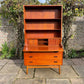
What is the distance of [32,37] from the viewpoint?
3090 millimetres

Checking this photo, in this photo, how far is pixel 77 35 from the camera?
4.26 meters

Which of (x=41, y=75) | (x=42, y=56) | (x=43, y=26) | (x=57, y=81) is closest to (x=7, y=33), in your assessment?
(x=43, y=26)

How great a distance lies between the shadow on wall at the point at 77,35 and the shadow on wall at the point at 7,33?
8.07 feet

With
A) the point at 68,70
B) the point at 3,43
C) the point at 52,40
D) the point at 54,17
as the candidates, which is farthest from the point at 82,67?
the point at 3,43

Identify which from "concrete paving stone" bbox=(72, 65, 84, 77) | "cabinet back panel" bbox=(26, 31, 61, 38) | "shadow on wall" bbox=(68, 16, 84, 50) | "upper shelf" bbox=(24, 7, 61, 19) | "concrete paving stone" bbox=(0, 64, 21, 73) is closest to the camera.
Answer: "concrete paving stone" bbox=(72, 65, 84, 77)

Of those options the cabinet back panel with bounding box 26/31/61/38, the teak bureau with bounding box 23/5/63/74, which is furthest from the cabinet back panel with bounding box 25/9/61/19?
the cabinet back panel with bounding box 26/31/61/38

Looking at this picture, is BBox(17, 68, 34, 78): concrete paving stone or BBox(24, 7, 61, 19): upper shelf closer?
BBox(17, 68, 34, 78): concrete paving stone

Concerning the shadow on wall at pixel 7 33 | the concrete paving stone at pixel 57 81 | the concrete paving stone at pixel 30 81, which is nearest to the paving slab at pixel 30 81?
the concrete paving stone at pixel 30 81

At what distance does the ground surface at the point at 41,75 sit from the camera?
89.4 inches

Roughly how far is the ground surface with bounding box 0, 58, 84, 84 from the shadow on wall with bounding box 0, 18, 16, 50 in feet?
4.88

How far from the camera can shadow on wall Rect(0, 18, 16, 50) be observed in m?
4.20

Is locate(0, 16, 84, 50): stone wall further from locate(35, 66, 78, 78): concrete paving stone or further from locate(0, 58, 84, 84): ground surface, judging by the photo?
locate(35, 66, 78, 78): concrete paving stone

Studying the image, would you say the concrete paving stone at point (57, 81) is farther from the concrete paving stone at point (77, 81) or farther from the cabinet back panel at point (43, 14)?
the cabinet back panel at point (43, 14)

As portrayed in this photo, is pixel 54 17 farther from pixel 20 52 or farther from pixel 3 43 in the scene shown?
pixel 3 43
